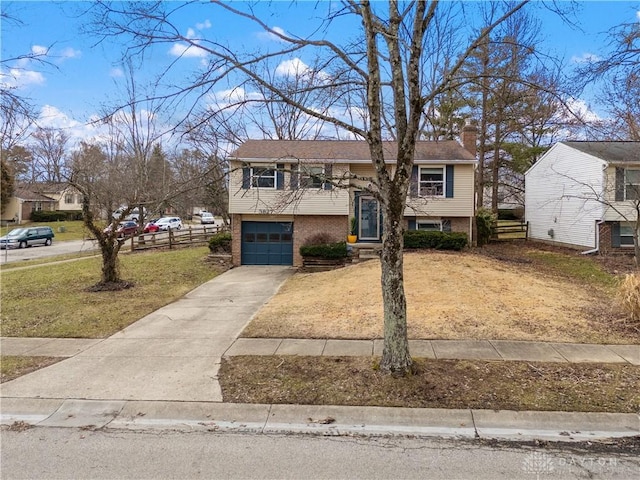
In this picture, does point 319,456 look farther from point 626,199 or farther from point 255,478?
point 626,199

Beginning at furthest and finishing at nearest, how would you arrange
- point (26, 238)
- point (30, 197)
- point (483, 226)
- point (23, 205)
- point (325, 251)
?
point (30, 197) < point (23, 205) < point (26, 238) < point (483, 226) < point (325, 251)

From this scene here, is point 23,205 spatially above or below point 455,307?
above

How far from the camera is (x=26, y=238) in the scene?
31797mm

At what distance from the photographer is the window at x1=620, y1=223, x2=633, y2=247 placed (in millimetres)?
19844

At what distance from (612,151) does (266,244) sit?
17.3m

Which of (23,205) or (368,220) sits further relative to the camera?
(23,205)

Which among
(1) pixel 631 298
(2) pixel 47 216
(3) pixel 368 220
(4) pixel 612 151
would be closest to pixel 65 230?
(2) pixel 47 216

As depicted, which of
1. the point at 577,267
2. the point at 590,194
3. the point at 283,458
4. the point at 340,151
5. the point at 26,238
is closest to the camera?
the point at 283,458

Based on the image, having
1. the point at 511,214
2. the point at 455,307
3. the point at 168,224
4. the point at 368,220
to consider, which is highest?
the point at 511,214

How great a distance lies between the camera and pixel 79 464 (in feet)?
12.1

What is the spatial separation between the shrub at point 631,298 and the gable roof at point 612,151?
13.1 metres

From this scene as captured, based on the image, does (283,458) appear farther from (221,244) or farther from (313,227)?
(221,244)

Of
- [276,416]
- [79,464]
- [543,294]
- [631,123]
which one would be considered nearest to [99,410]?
[79,464]

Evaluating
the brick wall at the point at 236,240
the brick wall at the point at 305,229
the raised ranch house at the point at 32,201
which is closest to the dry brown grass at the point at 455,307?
the brick wall at the point at 305,229
